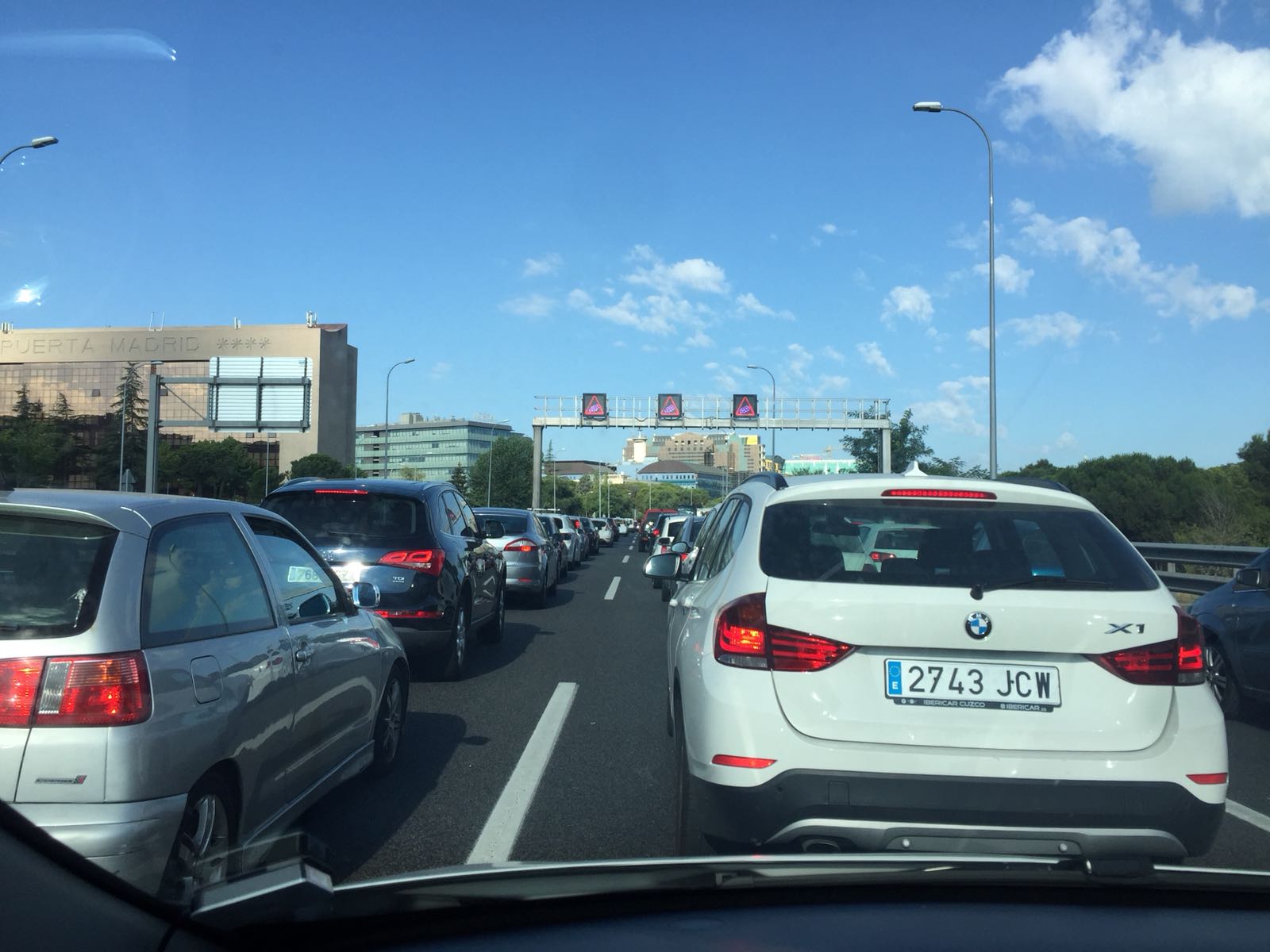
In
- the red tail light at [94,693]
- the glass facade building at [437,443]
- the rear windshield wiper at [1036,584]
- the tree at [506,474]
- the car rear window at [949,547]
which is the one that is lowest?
the red tail light at [94,693]

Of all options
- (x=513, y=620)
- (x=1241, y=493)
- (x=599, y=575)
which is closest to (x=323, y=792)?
(x=513, y=620)

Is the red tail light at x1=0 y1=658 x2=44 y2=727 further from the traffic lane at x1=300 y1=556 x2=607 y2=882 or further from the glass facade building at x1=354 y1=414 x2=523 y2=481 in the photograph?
the glass facade building at x1=354 y1=414 x2=523 y2=481

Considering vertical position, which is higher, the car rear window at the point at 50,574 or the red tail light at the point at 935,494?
the red tail light at the point at 935,494

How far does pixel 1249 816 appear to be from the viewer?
17.7 feet

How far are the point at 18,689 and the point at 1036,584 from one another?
3.28m

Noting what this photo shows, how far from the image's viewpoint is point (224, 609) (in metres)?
3.98

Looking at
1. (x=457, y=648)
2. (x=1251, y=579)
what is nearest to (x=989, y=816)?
(x=1251, y=579)

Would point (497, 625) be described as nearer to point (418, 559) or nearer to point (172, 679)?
point (418, 559)

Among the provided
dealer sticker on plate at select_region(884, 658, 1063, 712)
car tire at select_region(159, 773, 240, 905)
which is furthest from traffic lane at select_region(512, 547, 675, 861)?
dealer sticker on plate at select_region(884, 658, 1063, 712)

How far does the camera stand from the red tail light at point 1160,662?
356 cm

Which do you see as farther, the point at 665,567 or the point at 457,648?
the point at 457,648

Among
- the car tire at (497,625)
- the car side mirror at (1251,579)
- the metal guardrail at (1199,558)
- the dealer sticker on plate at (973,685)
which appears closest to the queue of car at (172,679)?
the dealer sticker on plate at (973,685)

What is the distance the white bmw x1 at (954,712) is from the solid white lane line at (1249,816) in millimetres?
2056

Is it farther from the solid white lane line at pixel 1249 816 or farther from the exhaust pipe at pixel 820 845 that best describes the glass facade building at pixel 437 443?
the exhaust pipe at pixel 820 845
